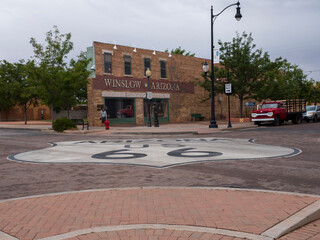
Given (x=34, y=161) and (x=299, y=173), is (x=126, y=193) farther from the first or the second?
(x=34, y=161)

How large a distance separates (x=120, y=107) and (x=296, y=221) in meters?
27.5

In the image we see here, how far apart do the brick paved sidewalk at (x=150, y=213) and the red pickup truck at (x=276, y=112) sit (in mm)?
21180

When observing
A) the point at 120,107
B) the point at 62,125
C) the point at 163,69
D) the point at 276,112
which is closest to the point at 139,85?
the point at 120,107

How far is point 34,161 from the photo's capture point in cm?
922

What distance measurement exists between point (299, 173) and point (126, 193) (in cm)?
397

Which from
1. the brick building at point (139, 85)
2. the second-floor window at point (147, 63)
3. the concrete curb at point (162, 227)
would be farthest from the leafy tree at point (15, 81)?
the concrete curb at point (162, 227)

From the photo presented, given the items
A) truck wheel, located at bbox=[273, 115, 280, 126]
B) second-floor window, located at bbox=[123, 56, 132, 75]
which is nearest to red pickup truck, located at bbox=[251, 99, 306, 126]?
truck wheel, located at bbox=[273, 115, 280, 126]

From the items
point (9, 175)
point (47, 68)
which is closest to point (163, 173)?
point (9, 175)

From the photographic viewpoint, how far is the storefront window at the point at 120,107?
29830mm

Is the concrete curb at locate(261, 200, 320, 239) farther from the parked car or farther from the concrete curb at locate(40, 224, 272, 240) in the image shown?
the parked car

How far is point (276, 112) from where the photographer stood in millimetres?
25109

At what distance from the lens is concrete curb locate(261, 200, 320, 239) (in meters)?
3.49

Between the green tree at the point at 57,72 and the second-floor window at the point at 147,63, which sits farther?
the second-floor window at the point at 147,63

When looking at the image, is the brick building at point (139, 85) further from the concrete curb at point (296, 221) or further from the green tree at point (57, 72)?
the concrete curb at point (296, 221)
